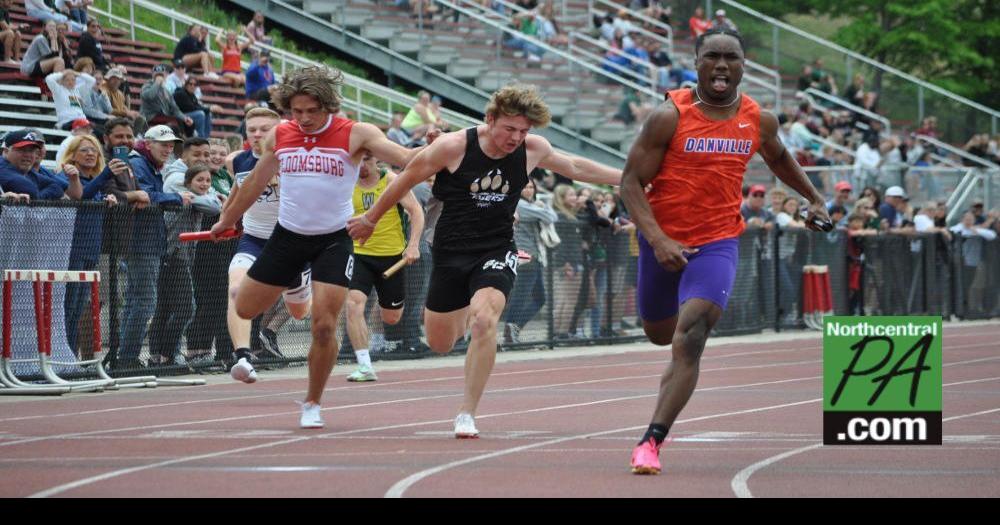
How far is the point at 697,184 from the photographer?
9.65 meters

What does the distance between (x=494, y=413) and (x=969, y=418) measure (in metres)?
3.37

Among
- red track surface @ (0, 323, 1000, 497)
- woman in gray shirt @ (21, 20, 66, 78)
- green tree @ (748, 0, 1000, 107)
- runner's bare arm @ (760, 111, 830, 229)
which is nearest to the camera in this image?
red track surface @ (0, 323, 1000, 497)

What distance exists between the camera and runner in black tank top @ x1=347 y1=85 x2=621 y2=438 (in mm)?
10922

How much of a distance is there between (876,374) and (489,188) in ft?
10.1

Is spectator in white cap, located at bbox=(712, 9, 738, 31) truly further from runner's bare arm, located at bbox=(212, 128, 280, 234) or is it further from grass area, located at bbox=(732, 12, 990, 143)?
runner's bare arm, located at bbox=(212, 128, 280, 234)

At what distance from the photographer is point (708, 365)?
19.3m

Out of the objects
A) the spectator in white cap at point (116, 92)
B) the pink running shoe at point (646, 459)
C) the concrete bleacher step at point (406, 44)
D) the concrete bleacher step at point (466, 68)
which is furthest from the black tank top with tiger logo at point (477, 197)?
the concrete bleacher step at point (406, 44)

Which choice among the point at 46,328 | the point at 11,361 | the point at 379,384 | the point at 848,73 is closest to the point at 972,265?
the point at 848,73

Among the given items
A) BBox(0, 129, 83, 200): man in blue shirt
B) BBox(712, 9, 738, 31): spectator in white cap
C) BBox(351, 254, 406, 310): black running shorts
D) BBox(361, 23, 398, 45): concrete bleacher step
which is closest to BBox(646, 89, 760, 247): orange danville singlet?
BBox(351, 254, 406, 310): black running shorts

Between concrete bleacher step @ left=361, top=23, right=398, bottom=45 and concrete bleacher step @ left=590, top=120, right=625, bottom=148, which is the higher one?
concrete bleacher step @ left=361, top=23, right=398, bottom=45

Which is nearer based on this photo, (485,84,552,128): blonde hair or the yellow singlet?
(485,84,552,128): blonde hair

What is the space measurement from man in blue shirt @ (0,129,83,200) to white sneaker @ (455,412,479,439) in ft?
19.6

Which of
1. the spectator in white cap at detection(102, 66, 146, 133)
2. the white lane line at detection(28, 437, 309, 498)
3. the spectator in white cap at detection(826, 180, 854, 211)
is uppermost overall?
the spectator in white cap at detection(102, 66, 146, 133)

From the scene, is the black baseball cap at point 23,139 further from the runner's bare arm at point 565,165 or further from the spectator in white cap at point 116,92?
the spectator in white cap at point 116,92
